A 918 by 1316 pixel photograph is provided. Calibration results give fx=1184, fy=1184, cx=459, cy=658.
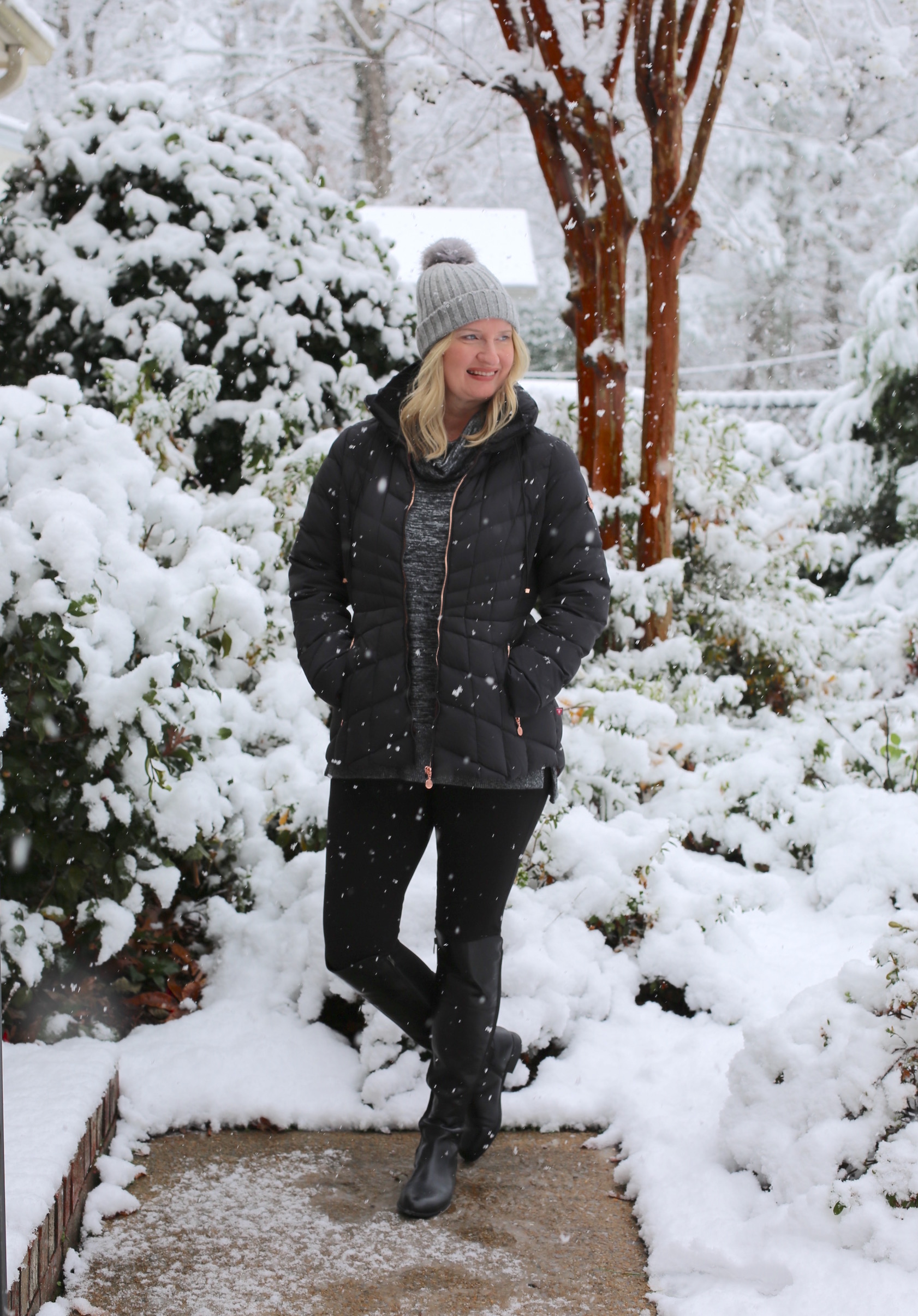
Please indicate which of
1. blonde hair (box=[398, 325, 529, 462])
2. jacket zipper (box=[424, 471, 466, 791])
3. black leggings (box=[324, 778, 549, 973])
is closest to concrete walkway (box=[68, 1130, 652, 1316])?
black leggings (box=[324, 778, 549, 973])

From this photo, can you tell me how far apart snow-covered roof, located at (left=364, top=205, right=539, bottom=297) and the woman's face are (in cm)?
1092

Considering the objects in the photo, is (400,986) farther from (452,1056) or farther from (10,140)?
(10,140)

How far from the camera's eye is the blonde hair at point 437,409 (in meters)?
2.47

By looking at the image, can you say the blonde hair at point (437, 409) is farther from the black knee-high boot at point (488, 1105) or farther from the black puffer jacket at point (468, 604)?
the black knee-high boot at point (488, 1105)

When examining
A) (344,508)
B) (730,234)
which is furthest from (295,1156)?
(730,234)

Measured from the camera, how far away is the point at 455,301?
2.44 meters

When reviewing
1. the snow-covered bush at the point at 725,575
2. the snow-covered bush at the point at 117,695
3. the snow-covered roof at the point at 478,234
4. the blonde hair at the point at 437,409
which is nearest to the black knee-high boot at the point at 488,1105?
the snow-covered bush at the point at 117,695

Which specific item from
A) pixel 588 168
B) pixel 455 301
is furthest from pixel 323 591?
pixel 588 168

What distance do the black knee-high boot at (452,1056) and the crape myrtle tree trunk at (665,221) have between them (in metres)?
3.03

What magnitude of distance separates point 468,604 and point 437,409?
423 millimetres

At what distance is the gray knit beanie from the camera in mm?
2436

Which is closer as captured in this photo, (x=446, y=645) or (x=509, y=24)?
(x=446, y=645)

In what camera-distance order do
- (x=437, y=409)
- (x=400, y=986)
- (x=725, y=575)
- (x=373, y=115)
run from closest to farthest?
(x=437, y=409)
(x=400, y=986)
(x=725, y=575)
(x=373, y=115)

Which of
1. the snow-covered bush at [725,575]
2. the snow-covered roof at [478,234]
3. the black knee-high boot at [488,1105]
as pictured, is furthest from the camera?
the snow-covered roof at [478,234]
